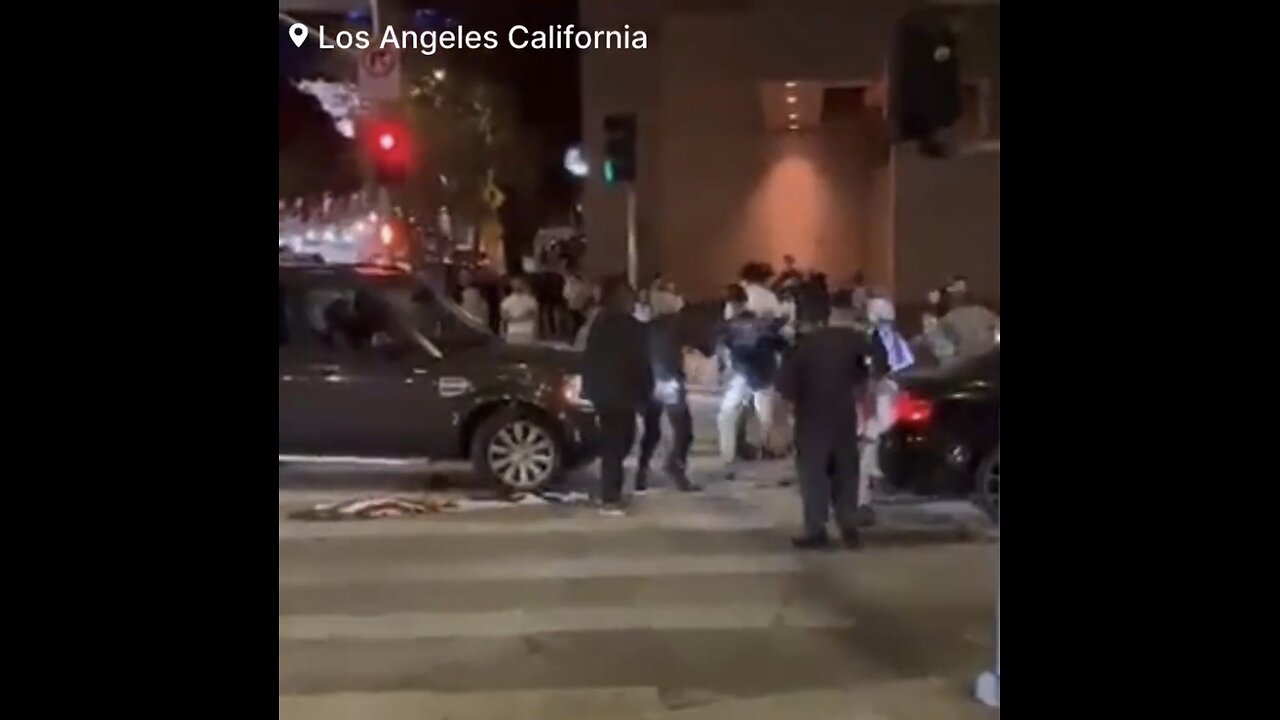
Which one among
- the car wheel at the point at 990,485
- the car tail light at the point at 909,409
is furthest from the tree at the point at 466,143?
the car wheel at the point at 990,485

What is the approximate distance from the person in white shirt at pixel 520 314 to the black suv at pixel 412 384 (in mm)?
68

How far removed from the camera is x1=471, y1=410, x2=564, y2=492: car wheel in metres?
4.34

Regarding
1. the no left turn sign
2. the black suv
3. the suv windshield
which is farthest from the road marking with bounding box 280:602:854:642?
the no left turn sign

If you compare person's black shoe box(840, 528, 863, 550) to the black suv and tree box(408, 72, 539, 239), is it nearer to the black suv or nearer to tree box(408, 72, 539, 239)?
the black suv

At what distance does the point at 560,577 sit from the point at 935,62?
157 centimetres

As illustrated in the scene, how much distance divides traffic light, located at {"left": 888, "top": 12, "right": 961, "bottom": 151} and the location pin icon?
1381 mm

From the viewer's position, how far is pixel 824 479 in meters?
4.07

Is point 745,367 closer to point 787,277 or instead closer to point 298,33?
point 787,277

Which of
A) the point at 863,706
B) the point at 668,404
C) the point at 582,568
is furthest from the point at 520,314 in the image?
the point at 863,706
